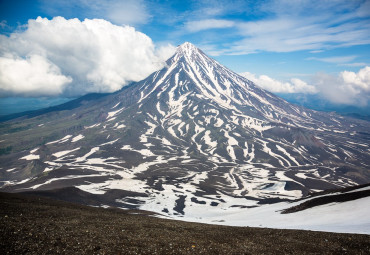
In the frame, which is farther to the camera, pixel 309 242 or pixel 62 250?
pixel 309 242

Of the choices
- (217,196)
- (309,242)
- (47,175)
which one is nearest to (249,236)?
(309,242)

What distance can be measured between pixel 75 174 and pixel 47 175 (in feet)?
75.7

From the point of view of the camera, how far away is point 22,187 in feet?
547

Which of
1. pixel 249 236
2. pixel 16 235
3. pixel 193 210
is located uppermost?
pixel 16 235

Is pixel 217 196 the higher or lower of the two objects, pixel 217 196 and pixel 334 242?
the lower

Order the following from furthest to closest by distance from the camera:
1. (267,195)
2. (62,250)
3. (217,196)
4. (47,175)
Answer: (47,175), (267,195), (217,196), (62,250)

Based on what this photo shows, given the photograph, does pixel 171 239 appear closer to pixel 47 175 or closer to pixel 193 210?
pixel 193 210

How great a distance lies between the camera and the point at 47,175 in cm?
19300

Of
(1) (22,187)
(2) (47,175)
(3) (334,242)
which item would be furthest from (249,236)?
(2) (47,175)

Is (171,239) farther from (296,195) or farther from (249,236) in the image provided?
(296,195)

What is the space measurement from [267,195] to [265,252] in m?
155

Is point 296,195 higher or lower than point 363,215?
lower


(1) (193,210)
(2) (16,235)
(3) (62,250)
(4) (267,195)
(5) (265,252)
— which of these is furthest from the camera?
(4) (267,195)

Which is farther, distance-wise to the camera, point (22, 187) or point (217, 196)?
point (22, 187)
